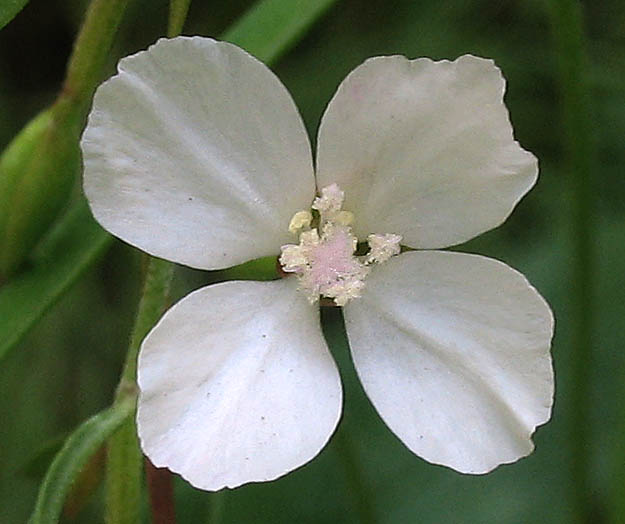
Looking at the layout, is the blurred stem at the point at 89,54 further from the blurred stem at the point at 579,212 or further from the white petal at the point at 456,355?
the blurred stem at the point at 579,212

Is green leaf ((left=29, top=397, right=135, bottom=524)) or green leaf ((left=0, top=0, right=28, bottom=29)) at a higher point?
green leaf ((left=0, top=0, right=28, bottom=29))

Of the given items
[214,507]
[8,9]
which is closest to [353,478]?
[214,507]

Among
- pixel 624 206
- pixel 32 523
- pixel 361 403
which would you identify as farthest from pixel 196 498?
pixel 624 206

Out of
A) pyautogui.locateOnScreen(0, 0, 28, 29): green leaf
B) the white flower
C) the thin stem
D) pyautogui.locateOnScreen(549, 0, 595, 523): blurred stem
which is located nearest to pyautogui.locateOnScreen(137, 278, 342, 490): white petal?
the white flower

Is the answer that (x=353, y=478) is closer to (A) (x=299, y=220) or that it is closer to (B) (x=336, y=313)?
(A) (x=299, y=220)

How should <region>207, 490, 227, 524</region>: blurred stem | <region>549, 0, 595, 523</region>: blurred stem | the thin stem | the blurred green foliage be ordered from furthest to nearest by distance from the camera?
the blurred green foliage < <region>207, 490, 227, 524</region>: blurred stem < <region>549, 0, 595, 523</region>: blurred stem < the thin stem

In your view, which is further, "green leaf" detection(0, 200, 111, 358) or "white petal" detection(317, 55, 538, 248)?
"green leaf" detection(0, 200, 111, 358)

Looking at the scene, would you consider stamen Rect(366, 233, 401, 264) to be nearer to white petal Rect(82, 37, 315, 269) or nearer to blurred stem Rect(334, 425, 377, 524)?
white petal Rect(82, 37, 315, 269)
